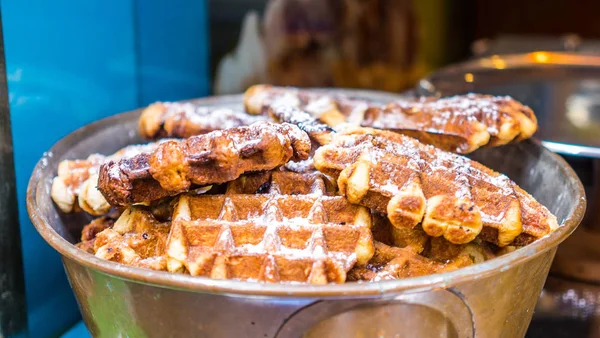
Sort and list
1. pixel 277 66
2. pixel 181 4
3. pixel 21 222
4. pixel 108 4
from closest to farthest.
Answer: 1. pixel 21 222
2. pixel 108 4
3. pixel 181 4
4. pixel 277 66

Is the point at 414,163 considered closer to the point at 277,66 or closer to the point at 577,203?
the point at 577,203

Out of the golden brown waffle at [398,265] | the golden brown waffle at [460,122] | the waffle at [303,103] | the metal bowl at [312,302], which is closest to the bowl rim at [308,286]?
→ the metal bowl at [312,302]

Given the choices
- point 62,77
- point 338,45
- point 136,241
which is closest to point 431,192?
point 136,241

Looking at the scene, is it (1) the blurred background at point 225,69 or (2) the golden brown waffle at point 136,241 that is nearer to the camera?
(2) the golden brown waffle at point 136,241

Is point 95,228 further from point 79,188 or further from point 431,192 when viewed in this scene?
point 431,192

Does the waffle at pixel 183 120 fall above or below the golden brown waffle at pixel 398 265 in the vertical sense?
above

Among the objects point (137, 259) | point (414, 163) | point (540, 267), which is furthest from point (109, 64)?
point (540, 267)

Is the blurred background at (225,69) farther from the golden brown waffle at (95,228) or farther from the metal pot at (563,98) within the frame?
the golden brown waffle at (95,228)
